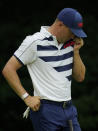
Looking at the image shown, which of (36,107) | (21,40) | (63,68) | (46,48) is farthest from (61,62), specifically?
(21,40)

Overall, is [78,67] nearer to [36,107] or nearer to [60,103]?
[60,103]

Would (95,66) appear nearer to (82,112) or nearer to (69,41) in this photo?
(82,112)

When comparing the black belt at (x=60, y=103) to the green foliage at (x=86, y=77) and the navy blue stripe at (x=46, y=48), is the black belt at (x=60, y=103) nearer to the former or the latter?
Result: the navy blue stripe at (x=46, y=48)

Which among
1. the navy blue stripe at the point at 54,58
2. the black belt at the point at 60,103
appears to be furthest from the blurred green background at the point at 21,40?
the navy blue stripe at the point at 54,58

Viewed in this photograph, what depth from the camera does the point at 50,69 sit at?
4.91 metres

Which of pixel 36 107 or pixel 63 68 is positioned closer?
pixel 36 107

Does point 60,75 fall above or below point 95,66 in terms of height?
above

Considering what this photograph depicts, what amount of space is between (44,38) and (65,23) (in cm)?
21

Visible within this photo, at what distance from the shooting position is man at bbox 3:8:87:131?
4852mm

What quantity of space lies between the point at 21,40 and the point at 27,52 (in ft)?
16.1

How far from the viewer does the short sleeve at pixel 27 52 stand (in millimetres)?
4844

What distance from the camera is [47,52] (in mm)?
4902

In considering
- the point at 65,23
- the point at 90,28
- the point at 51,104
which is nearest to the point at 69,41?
the point at 65,23

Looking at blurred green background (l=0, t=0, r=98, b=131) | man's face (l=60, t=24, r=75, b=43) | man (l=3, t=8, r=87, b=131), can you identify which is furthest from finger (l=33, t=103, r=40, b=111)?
blurred green background (l=0, t=0, r=98, b=131)
